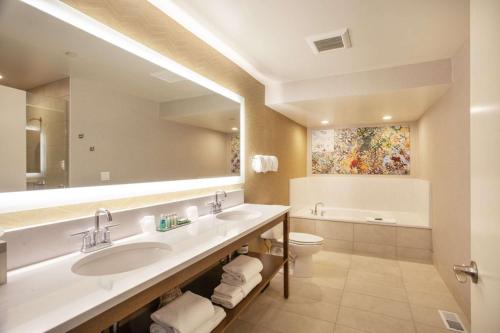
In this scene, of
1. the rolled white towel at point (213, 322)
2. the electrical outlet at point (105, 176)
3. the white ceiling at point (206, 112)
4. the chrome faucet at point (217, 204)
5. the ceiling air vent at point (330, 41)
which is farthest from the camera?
the chrome faucet at point (217, 204)

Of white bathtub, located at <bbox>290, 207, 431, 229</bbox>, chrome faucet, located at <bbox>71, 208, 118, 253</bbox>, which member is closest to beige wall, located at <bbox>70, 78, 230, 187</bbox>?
chrome faucet, located at <bbox>71, 208, 118, 253</bbox>

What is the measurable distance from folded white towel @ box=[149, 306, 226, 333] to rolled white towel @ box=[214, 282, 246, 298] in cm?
13

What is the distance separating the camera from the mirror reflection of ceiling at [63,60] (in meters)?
1.07

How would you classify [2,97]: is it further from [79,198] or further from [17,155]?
[79,198]

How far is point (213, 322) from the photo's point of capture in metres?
1.37

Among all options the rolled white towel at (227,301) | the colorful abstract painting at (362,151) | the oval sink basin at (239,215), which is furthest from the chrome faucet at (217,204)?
the colorful abstract painting at (362,151)

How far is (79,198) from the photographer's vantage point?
4.21ft

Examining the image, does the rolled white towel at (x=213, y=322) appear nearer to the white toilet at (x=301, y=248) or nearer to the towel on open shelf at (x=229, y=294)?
the towel on open shelf at (x=229, y=294)

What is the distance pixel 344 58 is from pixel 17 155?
255 cm

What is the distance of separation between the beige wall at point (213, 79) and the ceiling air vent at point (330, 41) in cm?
80

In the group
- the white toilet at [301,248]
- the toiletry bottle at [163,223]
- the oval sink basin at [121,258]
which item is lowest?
the white toilet at [301,248]

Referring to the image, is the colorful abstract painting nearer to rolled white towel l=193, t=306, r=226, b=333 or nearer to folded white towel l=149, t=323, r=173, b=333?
rolled white towel l=193, t=306, r=226, b=333

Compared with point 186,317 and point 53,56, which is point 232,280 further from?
point 53,56

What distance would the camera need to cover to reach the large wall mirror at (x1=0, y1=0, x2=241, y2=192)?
1080 millimetres
